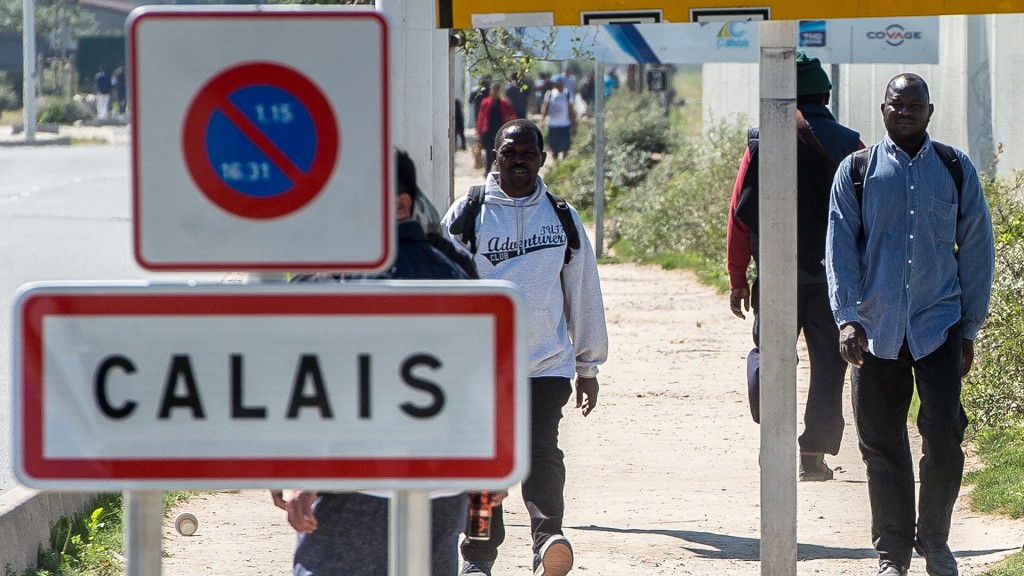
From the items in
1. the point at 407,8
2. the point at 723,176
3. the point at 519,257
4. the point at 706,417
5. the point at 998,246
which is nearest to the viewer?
the point at 519,257

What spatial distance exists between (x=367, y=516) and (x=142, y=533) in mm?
1131

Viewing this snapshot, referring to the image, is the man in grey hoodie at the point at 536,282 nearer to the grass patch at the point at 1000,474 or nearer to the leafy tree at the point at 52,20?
the grass patch at the point at 1000,474

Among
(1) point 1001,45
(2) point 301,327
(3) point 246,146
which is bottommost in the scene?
(2) point 301,327

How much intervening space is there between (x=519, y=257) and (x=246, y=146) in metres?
2.83

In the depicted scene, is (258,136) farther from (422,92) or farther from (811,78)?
(811,78)

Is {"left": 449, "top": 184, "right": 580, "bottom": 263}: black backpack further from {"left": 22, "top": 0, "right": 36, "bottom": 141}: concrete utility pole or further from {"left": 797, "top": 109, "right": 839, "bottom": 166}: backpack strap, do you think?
{"left": 22, "top": 0, "right": 36, "bottom": 141}: concrete utility pole

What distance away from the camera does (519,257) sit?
5195 mm

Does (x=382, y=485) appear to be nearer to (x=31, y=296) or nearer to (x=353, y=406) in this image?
(x=353, y=406)

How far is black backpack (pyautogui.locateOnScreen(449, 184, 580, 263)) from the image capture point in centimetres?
520

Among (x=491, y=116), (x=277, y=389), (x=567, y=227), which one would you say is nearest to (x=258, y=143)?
(x=277, y=389)

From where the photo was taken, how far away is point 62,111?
46719mm

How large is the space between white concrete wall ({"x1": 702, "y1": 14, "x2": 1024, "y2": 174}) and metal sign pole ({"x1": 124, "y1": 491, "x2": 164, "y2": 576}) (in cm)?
843

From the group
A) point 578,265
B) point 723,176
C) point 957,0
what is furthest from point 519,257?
point 723,176

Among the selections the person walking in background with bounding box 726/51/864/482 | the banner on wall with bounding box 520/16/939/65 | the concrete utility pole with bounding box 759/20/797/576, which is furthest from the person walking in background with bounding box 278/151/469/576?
the banner on wall with bounding box 520/16/939/65
